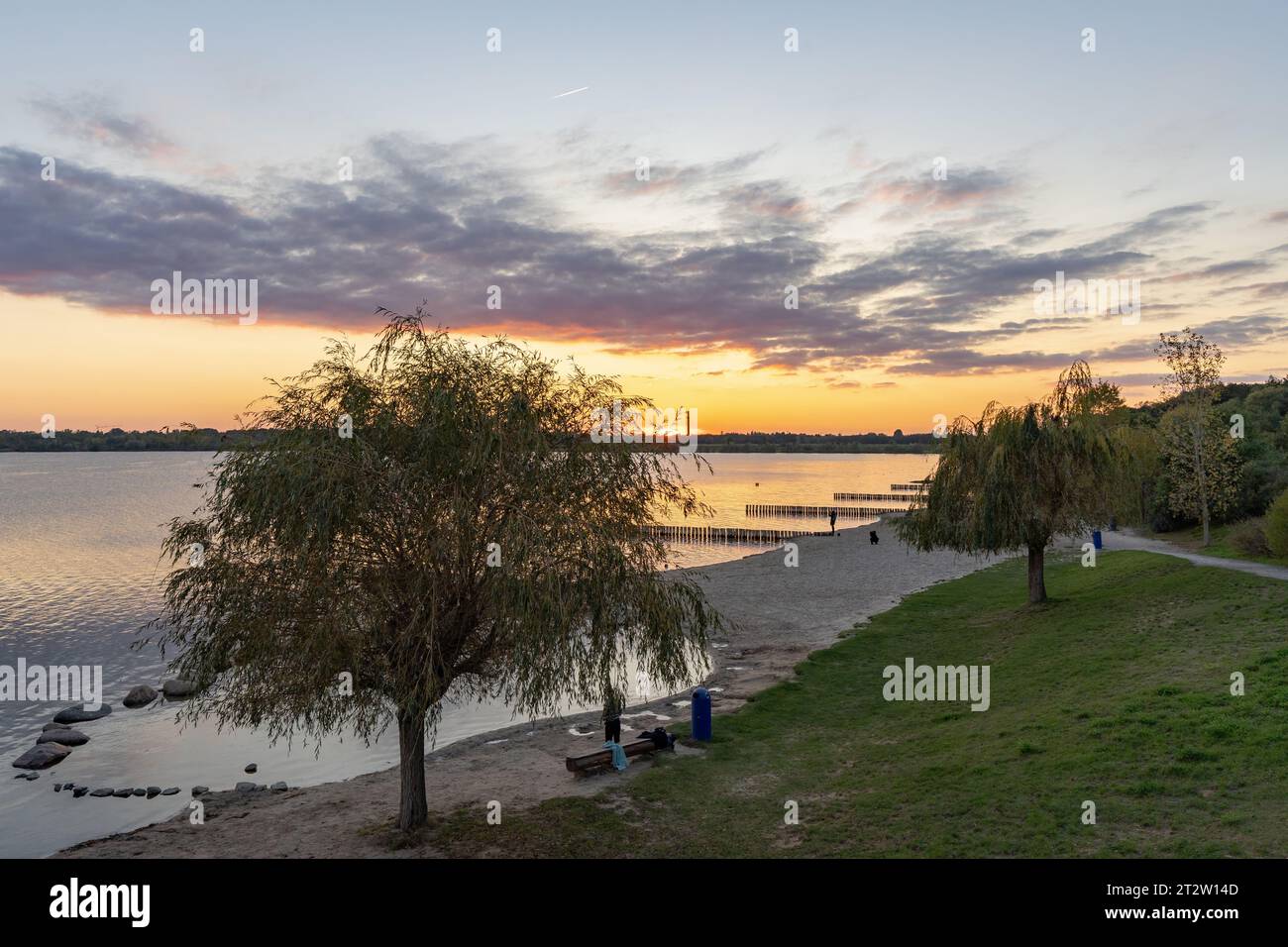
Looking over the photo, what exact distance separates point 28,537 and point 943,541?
→ 92.5 metres

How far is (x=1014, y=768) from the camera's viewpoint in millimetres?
15797

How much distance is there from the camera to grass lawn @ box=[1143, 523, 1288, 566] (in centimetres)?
3384

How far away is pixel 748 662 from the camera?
3020cm

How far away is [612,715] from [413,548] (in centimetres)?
658

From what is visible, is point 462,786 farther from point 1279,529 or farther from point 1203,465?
point 1203,465

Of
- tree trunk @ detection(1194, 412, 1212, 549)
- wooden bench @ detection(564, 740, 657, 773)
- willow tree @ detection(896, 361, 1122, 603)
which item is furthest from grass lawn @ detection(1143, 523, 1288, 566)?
wooden bench @ detection(564, 740, 657, 773)

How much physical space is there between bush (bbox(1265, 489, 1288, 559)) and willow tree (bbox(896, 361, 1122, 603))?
760 cm

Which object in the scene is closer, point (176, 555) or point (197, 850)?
point (176, 555)

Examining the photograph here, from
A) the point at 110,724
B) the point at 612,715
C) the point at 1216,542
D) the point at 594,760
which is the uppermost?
the point at 1216,542

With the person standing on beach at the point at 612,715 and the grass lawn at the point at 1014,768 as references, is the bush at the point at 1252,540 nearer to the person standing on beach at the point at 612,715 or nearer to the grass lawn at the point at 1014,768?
Answer: the grass lawn at the point at 1014,768

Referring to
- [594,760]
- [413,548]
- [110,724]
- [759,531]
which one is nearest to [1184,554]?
[594,760]

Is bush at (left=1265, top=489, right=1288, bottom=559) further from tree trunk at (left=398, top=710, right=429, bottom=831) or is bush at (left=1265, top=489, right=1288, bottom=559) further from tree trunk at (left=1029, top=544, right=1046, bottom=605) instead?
tree trunk at (left=398, top=710, right=429, bottom=831)
